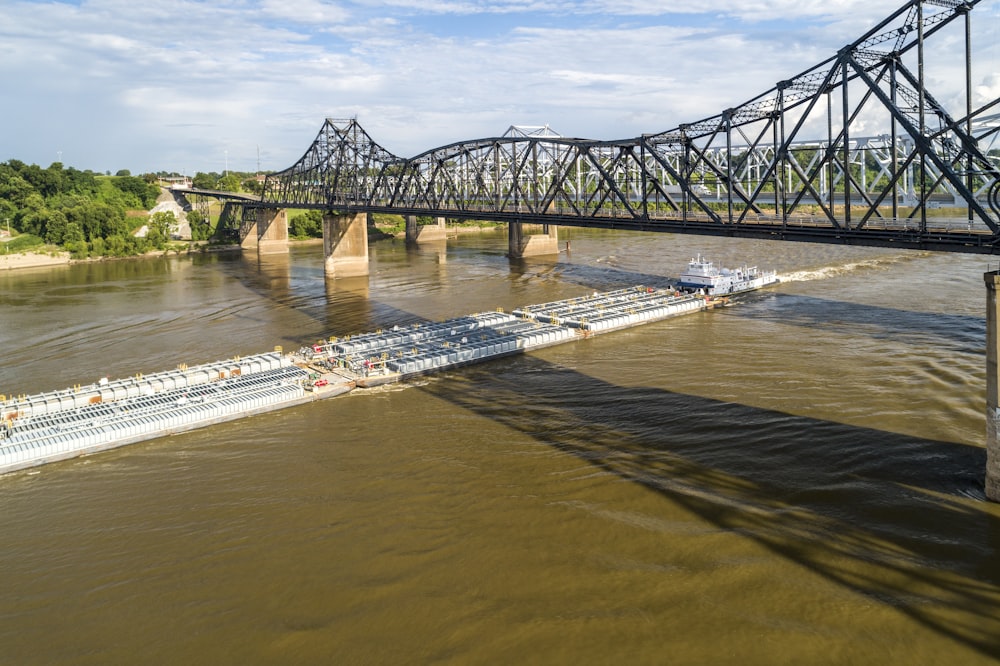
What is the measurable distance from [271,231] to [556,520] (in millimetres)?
93314

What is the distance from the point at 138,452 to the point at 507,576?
16.1 m

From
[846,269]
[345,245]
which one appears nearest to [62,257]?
[345,245]

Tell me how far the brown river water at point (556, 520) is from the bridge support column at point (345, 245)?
38.1m

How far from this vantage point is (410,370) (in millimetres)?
35844

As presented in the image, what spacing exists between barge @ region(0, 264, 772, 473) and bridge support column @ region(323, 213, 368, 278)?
3465cm

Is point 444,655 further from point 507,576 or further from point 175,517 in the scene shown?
point 175,517

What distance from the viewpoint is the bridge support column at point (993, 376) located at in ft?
65.4

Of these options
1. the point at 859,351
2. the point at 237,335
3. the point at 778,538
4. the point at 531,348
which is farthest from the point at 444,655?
the point at 237,335

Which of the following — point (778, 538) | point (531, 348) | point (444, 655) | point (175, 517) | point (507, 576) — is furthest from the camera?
point (531, 348)

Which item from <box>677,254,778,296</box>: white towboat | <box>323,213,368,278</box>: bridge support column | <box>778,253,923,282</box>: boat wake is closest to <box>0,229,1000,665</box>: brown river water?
<box>677,254,778,296</box>: white towboat

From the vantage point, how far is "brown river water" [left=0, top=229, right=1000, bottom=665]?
53.2 feet

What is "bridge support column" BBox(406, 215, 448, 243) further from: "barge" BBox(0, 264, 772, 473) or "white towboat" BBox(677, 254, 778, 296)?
"barge" BBox(0, 264, 772, 473)

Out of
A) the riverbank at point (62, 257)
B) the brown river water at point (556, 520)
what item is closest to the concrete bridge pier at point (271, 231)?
the riverbank at point (62, 257)

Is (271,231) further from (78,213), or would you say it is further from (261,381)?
(261,381)
